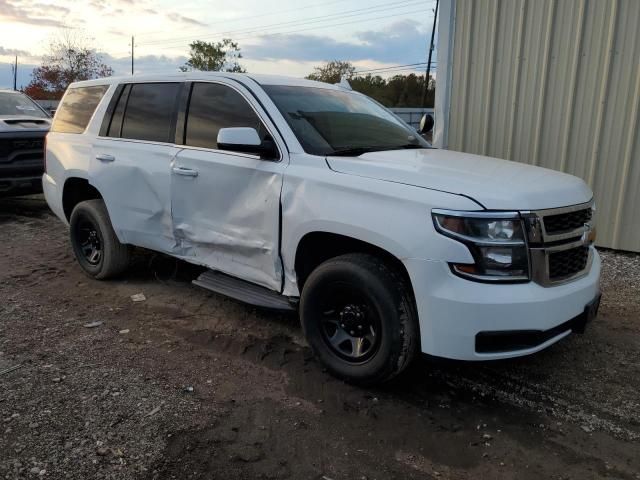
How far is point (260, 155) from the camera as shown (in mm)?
3715

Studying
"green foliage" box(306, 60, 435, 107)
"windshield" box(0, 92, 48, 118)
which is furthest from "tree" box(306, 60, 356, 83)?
"windshield" box(0, 92, 48, 118)

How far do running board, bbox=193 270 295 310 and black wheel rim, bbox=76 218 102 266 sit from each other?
1606mm

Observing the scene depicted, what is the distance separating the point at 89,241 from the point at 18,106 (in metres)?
5.46

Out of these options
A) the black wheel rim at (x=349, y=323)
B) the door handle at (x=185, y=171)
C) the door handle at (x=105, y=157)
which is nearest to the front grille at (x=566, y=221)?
the black wheel rim at (x=349, y=323)

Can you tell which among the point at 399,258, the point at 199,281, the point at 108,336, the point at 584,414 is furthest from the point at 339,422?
the point at 108,336

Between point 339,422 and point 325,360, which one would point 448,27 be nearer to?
point 325,360

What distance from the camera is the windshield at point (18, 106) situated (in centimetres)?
927

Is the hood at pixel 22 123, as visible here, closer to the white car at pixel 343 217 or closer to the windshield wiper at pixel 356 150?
the white car at pixel 343 217

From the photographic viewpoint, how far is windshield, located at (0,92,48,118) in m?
9.27

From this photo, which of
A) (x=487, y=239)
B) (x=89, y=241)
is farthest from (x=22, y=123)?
(x=487, y=239)

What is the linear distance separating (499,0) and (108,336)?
5.81 meters

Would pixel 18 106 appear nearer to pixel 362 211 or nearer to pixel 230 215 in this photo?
pixel 230 215

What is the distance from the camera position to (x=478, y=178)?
10.2 ft

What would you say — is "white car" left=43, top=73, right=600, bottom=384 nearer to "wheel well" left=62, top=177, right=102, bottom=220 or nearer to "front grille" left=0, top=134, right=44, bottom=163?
"wheel well" left=62, top=177, right=102, bottom=220
